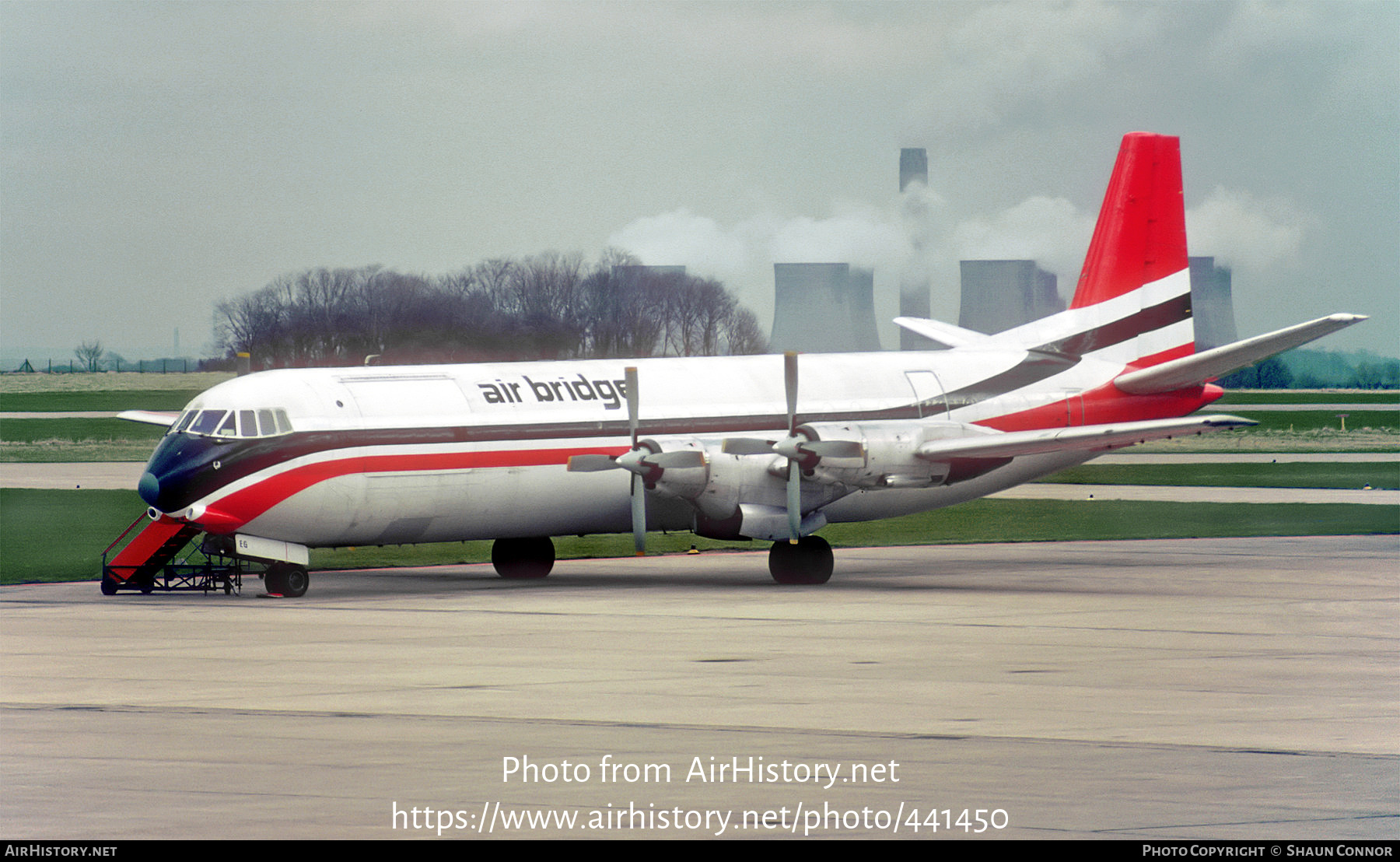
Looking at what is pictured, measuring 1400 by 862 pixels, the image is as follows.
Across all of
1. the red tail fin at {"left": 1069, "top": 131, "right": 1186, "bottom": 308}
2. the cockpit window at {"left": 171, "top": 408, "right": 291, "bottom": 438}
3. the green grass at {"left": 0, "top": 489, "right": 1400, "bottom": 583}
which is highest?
the red tail fin at {"left": 1069, "top": 131, "right": 1186, "bottom": 308}

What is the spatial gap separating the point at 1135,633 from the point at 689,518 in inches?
502

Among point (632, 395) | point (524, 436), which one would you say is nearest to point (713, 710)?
point (524, 436)

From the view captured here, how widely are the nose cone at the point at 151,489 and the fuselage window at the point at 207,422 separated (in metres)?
1.13

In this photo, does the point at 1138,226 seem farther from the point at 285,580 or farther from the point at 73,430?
the point at 73,430

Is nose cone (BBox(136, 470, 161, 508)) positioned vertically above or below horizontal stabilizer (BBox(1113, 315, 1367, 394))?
below

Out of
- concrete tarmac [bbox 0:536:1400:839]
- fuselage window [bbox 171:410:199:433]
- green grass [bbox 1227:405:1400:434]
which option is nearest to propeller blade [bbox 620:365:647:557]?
concrete tarmac [bbox 0:536:1400:839]

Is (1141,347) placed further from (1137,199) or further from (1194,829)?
A: (1194,829)

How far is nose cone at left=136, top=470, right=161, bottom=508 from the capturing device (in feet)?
111

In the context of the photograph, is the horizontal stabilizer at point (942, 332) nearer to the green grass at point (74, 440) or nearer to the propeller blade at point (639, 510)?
the propeller blade at point (639, 510)

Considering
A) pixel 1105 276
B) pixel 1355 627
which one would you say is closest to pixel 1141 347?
pixel 1105 276

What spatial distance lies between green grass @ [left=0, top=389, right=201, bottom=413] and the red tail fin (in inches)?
3056

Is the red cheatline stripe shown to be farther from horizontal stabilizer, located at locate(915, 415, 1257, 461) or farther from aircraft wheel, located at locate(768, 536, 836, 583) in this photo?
horizontal stabilizer, located at locate(915, 415, 1257, 461)

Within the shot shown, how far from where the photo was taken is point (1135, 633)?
28047mm

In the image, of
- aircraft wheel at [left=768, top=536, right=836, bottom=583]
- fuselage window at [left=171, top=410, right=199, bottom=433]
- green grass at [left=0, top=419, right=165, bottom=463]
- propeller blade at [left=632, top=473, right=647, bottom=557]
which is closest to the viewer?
fuselage window at [left=171, top=410, right=199, bottom=433]
